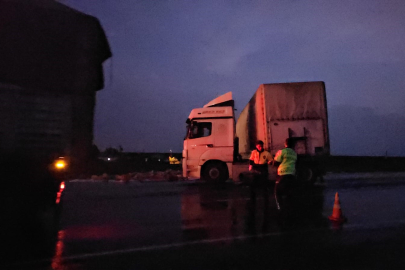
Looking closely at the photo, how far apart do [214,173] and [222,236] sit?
7.78m

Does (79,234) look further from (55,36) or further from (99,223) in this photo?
(55,36)

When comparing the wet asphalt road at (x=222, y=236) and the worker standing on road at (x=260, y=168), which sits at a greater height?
the worker standing on road at (x=260, y=168)

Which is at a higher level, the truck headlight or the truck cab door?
the truck cab door

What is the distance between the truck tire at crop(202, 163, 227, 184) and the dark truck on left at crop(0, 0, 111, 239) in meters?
→ 4.38

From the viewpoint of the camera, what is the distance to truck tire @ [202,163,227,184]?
1386cm

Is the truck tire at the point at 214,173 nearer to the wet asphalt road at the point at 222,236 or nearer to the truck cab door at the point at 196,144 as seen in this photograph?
the truck cab door at the point at 196,144

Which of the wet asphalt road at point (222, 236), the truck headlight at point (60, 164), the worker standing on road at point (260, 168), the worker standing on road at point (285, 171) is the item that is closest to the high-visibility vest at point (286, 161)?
the worker standing on road at point (285, 171)

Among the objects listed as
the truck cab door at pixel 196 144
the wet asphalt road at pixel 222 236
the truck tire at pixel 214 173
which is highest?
the truck cab door at pixel 196 144

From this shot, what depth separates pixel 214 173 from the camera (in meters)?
13.9

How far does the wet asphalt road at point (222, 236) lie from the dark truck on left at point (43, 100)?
0.97 m

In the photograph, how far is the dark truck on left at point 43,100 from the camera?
23.1 ft

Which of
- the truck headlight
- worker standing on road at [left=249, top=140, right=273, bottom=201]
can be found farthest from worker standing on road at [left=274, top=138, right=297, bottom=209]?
the truck headlight

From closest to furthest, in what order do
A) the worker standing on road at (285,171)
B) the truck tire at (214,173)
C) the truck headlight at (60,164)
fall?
the truck headlight at (60,164) < the worker standing on road at (285,171) < the truck tire at (214,173)

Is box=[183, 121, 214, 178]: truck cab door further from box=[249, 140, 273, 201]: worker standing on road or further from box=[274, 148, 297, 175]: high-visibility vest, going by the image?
box=[274, 148, 297, 175]: high-visibility vest
